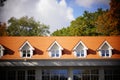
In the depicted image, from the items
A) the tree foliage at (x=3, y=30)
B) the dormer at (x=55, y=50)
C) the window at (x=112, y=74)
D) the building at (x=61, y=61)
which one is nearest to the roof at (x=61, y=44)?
the building at (x=61, y=61)

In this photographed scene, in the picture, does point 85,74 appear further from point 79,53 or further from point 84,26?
point 84,26

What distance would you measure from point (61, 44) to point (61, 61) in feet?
5.81

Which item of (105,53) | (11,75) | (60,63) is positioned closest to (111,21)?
(105,53)

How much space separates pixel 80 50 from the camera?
1919cm

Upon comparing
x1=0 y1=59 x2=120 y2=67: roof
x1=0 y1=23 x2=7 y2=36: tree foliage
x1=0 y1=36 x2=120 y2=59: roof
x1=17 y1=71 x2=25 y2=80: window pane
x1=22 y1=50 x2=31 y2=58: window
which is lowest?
x1=17 y1=71 x2=25 y2=80: window pane

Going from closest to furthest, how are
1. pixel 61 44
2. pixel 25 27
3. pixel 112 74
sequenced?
pixel 112 74 < pixel 61 44 < pixel 25 27

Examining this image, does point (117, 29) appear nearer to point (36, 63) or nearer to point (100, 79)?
point (100, 79)

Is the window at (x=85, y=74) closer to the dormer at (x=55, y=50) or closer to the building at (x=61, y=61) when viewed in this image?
the building at (x=61, y=61)

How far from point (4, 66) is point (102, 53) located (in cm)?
678

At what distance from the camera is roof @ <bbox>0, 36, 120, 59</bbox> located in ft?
62.9

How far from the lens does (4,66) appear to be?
18.3 m

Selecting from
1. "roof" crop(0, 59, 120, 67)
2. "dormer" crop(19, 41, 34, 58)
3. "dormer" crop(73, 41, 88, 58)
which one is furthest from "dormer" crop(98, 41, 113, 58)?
"dormer" crop(19, 41, 34, 58)

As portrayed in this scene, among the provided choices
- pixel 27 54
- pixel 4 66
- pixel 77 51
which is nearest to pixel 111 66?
pixel 77 51

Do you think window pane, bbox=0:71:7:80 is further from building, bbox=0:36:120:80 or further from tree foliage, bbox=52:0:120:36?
tree foliage, bbox=52:0:120:36
